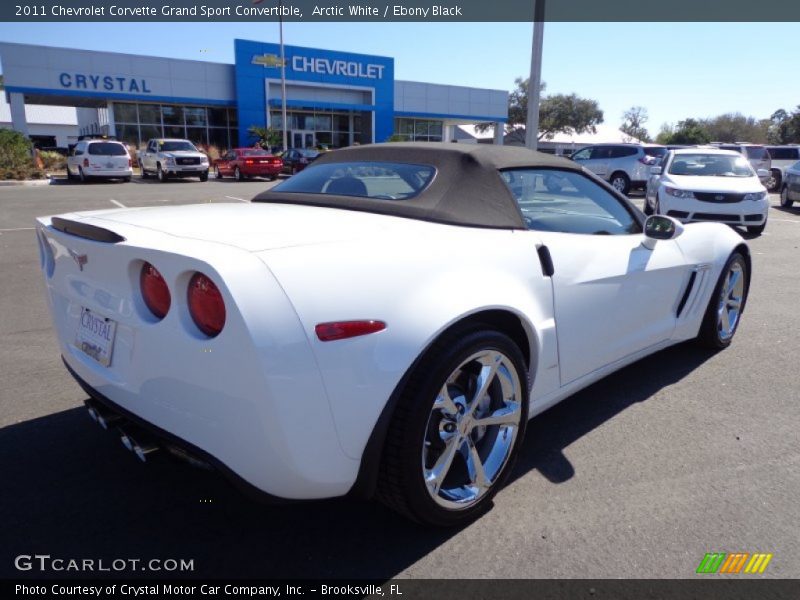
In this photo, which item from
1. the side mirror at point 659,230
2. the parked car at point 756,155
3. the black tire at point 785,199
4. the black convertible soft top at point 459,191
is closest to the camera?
the black convertible soft top at point 459,191

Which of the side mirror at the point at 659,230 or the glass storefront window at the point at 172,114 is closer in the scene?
the side mirror at the point at 659,230

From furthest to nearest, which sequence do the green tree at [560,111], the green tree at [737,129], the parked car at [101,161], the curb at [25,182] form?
the green tree at [737,129] → the green tree at [560,111] → the parked car at [101,161] → the curb at [25,182]

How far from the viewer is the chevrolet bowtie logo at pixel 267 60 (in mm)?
36044

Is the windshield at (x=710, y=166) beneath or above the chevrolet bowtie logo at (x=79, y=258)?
above

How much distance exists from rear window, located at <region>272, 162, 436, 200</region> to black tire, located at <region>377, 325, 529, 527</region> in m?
0.84

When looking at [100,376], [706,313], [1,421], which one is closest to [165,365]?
[100,376]

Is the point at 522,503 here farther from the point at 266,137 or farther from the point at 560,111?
the point at 560,111

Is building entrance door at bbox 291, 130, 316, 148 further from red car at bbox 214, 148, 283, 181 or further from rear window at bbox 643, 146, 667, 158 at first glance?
rear window at bbox 643, 146, 667, 158

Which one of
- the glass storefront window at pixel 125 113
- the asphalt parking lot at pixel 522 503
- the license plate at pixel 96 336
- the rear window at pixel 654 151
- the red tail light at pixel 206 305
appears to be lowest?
the asphalt parking lot at pixel 522 503

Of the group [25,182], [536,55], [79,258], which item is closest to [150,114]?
[25,182]

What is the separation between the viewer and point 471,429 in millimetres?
2416

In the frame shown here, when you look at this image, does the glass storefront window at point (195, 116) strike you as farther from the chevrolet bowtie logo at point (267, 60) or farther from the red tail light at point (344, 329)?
the red tail light at point (344, 329)

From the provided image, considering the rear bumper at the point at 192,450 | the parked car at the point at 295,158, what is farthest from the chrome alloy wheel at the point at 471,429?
the parked car at the point at 295,158

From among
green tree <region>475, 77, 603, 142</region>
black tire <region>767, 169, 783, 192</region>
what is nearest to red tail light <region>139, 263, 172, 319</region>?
black tire <region>767, 169, 783, 192</region>
